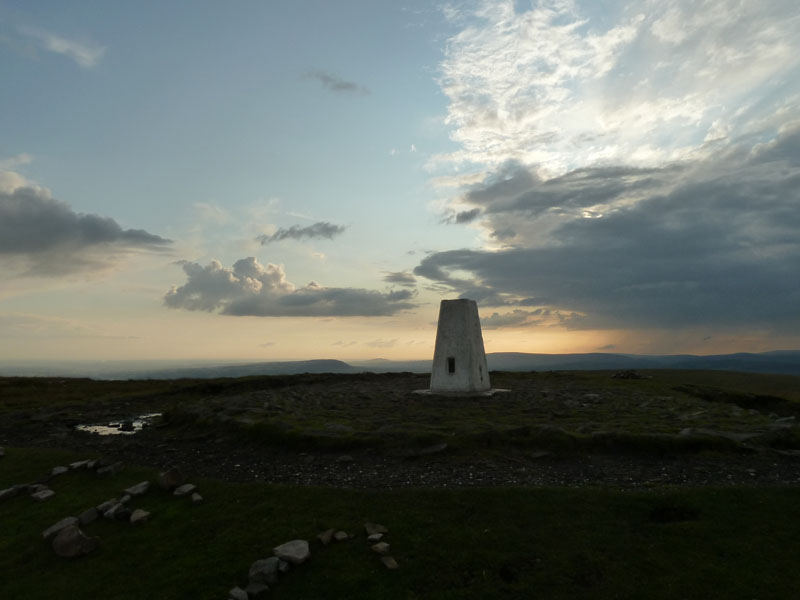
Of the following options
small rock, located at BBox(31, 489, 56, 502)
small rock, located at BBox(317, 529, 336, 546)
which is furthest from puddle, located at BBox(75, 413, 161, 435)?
small rock, located at BBox(317, 529, 336, 546)

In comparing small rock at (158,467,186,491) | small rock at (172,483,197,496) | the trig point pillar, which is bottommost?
small rock at (172,483,197,496)

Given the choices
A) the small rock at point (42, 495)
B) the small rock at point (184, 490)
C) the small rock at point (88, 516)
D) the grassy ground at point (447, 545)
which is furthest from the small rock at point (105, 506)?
the small rock at point (42, 495)

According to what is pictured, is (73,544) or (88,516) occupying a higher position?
(88,516)

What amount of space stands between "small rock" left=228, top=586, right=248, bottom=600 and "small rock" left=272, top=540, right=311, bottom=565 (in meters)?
1.02

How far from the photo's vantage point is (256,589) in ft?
30.1

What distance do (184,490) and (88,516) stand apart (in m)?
2.22

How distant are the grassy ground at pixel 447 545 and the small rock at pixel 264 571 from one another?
0.86 feet

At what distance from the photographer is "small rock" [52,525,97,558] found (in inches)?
428

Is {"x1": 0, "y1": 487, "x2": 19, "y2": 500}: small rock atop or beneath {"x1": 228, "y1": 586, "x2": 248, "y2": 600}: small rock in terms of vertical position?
atop

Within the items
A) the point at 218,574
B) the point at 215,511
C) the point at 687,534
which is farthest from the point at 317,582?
the point at 687,534

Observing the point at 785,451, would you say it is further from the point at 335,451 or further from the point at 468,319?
the point at 468,319

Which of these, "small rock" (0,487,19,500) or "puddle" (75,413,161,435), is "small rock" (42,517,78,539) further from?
"puddle" (75,413,161,435)

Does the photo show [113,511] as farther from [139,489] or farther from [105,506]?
[139,489]

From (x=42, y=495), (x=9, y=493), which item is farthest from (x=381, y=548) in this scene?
(x=9, y=493)
